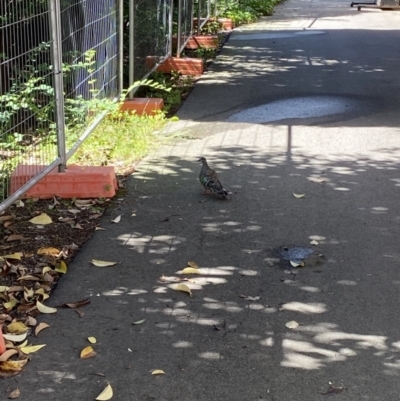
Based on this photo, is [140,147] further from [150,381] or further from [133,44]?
[150,381]

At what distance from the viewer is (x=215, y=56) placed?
13750mm

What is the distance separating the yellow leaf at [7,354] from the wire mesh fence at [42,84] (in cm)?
129

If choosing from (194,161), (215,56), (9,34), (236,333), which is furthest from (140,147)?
(215,56)

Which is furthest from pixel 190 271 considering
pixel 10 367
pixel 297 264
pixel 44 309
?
pixel 10 367

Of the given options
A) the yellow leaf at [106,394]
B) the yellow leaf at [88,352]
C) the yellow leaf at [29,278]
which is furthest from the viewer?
the yellow leaf at [29,278]

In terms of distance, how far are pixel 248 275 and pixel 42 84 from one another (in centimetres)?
222

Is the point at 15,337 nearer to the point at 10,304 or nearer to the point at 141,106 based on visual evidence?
the point at 10,304

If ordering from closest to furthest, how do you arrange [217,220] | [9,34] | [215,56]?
[9,34] → [217,220] → [215,56]

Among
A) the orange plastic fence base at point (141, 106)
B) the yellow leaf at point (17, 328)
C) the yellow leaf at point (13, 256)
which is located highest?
the orange plastic fence base at point (141, 106)

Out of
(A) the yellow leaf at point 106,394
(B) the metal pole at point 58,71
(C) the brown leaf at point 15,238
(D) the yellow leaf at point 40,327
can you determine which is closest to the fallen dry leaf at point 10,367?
(D) the yellow leaf at point 40,327

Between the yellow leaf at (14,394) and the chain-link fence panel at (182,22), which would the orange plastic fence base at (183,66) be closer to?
the chain-link fence panel at (182,22)

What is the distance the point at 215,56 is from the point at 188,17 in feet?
3.19

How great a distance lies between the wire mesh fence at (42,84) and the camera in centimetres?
485

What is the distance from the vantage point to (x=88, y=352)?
3627mm
